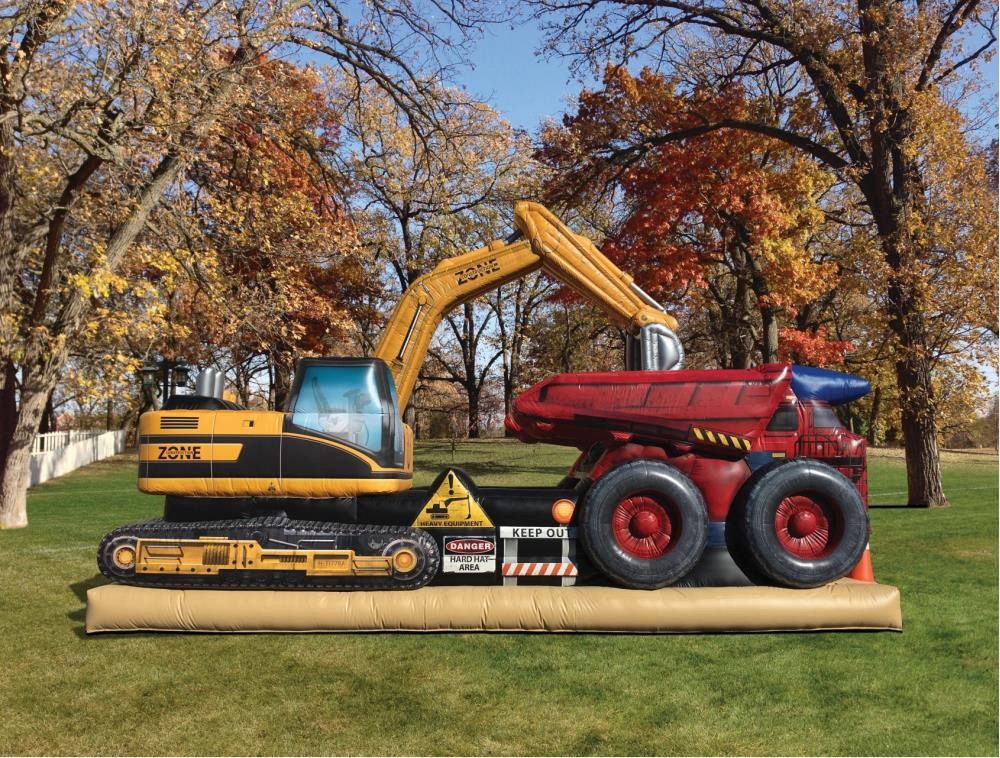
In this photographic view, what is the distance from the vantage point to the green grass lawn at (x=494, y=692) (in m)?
5.39

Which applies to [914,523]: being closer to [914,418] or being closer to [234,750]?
[914,418]

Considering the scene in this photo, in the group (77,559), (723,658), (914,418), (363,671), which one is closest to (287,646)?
(363,671)

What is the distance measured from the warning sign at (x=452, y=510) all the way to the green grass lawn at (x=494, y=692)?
99 cm

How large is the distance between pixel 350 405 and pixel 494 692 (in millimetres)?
2816

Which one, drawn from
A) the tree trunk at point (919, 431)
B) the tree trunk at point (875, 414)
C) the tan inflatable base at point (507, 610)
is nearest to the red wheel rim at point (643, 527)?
the tan inflatable base at point (507, 610)

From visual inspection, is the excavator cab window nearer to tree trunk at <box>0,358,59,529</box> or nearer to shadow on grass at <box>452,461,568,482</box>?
tree trunk at <box>0,358,59,529</box>

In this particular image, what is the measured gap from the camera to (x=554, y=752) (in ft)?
17.2

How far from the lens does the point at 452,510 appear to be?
7004 mm

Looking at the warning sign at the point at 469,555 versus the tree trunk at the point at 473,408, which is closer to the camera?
the warning sign at the point at 469,555

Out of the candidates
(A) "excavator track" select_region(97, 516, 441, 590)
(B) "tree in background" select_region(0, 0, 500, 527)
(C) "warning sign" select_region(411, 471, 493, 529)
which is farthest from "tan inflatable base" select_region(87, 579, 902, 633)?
(B) "tree in background" select_region(0, 0, 500, 527)

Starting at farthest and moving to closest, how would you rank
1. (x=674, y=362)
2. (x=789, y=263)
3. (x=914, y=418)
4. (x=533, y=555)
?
(x=789, y=263), (x=914, y=418), (x=674, y=362), (x=533, y=555)

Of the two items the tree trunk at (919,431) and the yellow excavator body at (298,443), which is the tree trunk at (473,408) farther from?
the yellow excavator body at (298,443)

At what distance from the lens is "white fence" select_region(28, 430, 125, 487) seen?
90.8 ft

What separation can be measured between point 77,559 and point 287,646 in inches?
218
